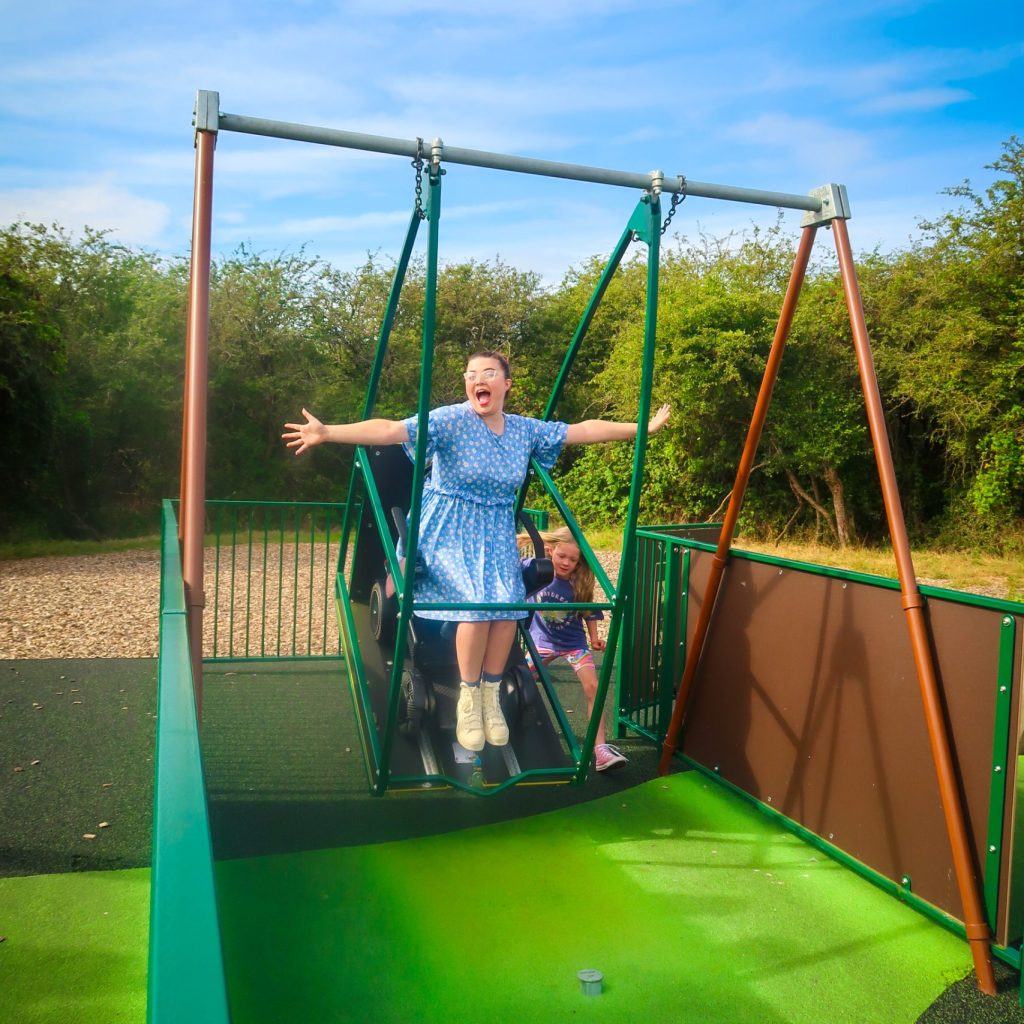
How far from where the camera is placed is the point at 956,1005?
2.79 metres

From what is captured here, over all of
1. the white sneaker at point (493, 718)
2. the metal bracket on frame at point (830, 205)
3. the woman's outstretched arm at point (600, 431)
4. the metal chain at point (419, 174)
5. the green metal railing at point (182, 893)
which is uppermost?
the metal bracket on frame at point (830, 205)

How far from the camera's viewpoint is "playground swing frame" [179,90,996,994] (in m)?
2.93

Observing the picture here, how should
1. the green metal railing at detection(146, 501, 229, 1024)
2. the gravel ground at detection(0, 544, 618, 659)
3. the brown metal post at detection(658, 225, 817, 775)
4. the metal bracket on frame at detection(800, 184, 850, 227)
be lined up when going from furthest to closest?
1. the gravel ground at detection(0, 544, 618, 659)
2. the brown metal post at detection(658, 225, 817, 775)
3. the metal bracket on frame at detection(800, 184, 850, 227)
4. the green metal railing at detection(146, 501, 229, 1024)

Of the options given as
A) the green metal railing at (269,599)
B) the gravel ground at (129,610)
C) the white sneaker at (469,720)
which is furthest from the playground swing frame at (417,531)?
the gravel ground at (129,610)

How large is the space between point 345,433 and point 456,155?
3.46 feet

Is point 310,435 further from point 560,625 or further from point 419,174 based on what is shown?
point 560,625

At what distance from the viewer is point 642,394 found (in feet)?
11.0

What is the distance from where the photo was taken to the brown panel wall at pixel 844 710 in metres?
3.13

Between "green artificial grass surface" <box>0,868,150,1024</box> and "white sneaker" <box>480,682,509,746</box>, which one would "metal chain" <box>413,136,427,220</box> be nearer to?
"white sneaker" <box>480,682,509,746</box>

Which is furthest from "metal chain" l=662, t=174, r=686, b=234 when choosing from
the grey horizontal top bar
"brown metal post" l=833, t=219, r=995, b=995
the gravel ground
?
the gravel ground

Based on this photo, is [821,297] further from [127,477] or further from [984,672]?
[984,672]

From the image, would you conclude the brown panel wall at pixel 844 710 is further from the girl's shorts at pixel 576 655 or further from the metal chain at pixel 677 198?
the metal chain at pixel 677 198

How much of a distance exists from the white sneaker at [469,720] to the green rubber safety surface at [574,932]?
48 cm

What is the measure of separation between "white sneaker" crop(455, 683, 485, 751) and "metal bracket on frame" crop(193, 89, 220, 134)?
7.30ft
